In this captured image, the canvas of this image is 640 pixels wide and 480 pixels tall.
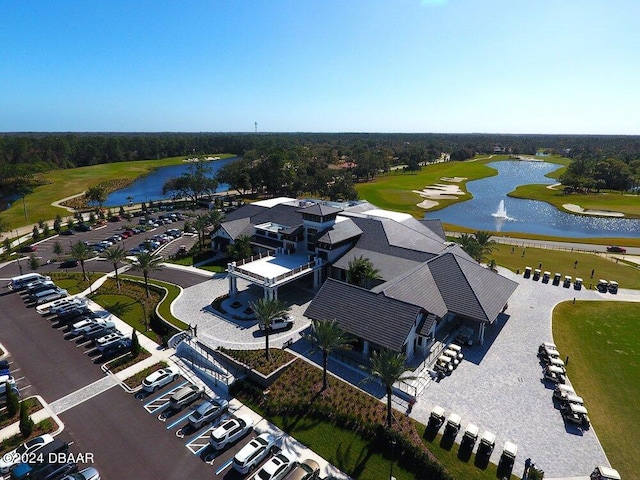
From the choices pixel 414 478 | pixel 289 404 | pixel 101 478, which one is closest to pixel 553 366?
pixel 414 478

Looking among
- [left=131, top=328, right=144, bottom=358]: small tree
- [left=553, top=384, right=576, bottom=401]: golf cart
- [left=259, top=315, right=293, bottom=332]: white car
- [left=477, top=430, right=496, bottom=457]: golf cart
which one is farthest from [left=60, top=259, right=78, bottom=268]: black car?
[left=553, top=384, right=576, bottom=401]: golf cart

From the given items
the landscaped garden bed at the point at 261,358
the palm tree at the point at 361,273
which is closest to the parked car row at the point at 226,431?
the landscaped garden bed at the point at 261,358

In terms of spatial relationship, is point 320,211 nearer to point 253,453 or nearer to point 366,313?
point 366,313

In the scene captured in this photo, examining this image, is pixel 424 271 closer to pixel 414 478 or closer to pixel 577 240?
pixel 414 478

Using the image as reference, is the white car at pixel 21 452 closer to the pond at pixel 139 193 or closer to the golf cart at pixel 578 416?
the golf cart at pixel 578 416

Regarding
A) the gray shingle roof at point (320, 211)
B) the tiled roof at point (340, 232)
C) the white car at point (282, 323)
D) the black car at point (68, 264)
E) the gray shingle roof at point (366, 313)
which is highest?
the gray shingle roof at point (320, 211)

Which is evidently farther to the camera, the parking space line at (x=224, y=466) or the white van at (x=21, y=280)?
the white van at (x=21, y=280)

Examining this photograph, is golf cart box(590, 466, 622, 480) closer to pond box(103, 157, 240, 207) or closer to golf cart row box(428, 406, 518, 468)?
golf cart row box(428, 406, 518, 468)
